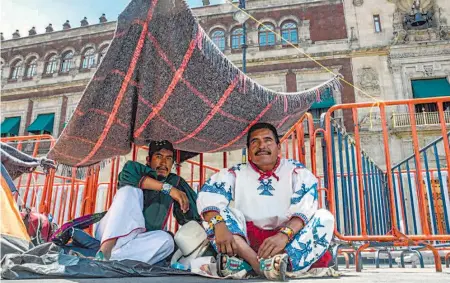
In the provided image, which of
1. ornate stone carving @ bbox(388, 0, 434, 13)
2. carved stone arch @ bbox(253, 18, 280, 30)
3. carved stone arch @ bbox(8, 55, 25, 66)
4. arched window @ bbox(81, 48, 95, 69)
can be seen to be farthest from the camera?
carved stone arch @ bbox(8, 55, 25, 66)

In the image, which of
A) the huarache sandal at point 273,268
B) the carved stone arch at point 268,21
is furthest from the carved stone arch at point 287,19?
the huarache sandal at point 273,268

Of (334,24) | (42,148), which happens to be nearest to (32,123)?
(42,148)

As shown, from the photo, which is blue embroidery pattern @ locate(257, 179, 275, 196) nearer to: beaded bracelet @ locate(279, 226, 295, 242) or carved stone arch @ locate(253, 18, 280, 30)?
beaded bracelet @ locate(279, 226, 295, 242)

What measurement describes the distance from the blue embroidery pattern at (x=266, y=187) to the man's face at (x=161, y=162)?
107 centimetres

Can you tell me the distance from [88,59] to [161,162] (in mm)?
17351

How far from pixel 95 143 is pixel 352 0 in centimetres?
1609

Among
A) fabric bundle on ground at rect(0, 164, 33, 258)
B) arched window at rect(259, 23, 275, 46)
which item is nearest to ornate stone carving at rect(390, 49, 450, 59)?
arched window at rect(259, 23, 275, 46)

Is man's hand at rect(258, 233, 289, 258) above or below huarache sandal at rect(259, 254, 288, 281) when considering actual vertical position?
above

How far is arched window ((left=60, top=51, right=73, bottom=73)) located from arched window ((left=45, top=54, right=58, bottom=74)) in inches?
15.4

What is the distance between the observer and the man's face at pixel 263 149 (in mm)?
2600

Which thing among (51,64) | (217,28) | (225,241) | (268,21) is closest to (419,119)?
(268,21)

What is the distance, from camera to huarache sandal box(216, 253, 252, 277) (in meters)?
2.00

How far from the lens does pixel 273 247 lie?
2049 millimetres

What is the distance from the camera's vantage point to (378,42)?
14797mm
